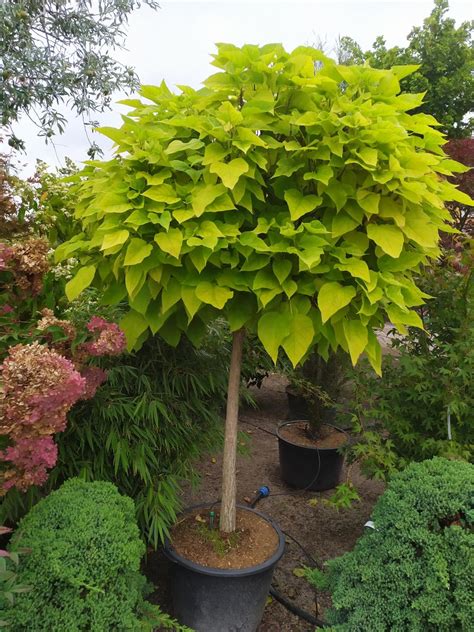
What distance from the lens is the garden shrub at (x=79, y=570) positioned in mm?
1303

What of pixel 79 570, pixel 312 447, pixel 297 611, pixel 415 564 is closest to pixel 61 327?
pixel 79 570

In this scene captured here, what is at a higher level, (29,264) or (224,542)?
(29,264)

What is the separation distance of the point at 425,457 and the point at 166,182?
1.71 m

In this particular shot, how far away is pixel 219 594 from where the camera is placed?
1757 millimetres

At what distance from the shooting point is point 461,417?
7.57ft

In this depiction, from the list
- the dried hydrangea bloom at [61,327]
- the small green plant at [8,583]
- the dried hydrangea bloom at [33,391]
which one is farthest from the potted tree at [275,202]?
the small green plant at [8,583]

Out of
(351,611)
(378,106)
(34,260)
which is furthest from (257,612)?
(378,106)

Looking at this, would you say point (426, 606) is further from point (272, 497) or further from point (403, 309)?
point (272, 497)

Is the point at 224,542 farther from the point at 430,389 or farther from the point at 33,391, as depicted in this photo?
the point at 430,389

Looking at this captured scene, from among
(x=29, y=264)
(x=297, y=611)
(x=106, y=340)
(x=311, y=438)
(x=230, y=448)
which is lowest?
(x=297, y=611)

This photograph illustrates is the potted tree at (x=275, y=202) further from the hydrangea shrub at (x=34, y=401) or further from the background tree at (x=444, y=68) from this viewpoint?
the background tree at (x=444, y=68)

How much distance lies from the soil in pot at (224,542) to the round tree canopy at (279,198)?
871 millimetres

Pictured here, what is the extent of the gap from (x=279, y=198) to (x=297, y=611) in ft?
5.30

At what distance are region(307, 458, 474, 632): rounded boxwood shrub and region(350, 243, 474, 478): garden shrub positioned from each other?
0.50 meters
